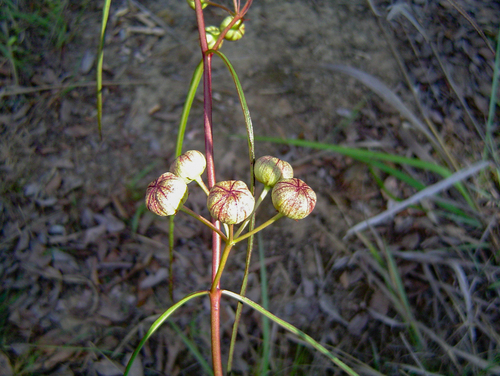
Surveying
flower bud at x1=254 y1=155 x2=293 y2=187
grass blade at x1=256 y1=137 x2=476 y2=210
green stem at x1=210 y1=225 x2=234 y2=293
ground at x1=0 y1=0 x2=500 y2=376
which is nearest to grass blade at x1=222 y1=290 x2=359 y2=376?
green stem at x1=210 y1=225 x2=234 y2=293

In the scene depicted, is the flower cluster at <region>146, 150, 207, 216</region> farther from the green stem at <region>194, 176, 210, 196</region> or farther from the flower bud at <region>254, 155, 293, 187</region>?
the flower bud at <region>254, 155, 293, 187</region>

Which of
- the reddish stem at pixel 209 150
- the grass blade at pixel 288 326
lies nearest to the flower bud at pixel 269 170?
the reddish stem at pixel 209 150

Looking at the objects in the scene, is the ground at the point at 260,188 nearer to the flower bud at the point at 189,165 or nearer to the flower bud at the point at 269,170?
the flower bud at the point at 269,170

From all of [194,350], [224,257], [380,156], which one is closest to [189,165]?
[224,257]

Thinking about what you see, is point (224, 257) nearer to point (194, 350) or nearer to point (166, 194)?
point (166, 194)

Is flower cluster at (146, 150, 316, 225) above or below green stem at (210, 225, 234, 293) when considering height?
above

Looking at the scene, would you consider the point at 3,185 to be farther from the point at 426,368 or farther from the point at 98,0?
the point at 426,368
